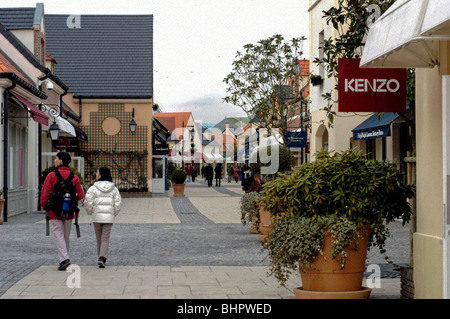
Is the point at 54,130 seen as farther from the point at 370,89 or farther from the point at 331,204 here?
the point at 331,204

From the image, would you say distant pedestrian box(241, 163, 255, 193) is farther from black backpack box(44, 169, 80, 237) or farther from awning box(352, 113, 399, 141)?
black backpack box(44, 169, 80, 237)

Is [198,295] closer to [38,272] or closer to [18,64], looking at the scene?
[38,272]

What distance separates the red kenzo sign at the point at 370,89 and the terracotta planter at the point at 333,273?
5.87ft

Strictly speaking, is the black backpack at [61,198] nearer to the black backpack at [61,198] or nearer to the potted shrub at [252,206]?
the black backpack at [61,198]

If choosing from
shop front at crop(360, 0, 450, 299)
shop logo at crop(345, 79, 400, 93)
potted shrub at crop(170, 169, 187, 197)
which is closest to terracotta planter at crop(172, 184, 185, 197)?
potted shrub at crop(170, 169, 187, 197)

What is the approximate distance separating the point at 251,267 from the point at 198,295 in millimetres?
2813

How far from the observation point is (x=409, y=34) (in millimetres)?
5766

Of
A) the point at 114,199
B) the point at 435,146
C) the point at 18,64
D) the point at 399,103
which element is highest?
the point at 18,64

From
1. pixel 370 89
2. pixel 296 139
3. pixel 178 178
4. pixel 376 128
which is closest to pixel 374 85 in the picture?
pixel 370 89

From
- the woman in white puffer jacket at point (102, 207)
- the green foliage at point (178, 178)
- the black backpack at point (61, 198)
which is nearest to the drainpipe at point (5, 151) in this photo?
the woman in white puffer jacket at point (102, 207)

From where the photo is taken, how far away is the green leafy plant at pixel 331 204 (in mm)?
7082

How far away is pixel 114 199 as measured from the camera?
11.1 metres

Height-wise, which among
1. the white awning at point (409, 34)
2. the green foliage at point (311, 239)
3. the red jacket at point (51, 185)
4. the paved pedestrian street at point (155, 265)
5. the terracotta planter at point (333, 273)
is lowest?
the paved pedestrian street at point (155, 265)
